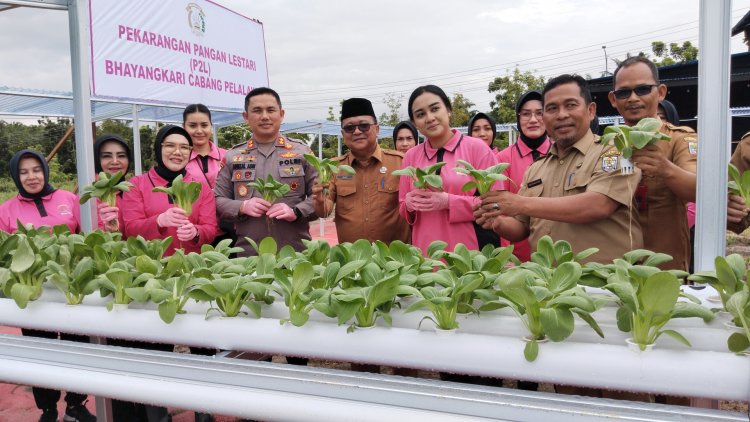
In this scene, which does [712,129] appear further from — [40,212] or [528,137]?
[40,212]

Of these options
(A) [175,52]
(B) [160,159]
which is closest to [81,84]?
(B) [160,159]

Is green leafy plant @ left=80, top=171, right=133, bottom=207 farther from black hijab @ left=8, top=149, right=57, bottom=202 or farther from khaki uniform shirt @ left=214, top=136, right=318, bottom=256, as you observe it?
black hijab @ left=8, top=149, right=57, bottom=202

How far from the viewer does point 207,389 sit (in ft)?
3.57

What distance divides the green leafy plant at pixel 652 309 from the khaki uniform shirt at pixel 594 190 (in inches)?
32.5

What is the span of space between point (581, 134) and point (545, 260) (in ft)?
2.67

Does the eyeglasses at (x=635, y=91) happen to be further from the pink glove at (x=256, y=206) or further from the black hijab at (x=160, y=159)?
the black hijab at (x=160, y=159)

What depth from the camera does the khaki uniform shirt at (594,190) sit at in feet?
6.20

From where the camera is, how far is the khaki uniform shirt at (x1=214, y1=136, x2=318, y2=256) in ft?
9.14

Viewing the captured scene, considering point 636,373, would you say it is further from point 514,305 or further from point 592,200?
point 592,200

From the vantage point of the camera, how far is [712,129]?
1.26m

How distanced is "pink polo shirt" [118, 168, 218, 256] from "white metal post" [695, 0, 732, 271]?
85.4 inches

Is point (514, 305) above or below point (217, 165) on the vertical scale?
below

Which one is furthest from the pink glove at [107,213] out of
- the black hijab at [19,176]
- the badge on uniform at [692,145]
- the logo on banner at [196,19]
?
the logo on banner at [196,19]

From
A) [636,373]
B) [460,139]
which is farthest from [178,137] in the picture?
[636,373]
